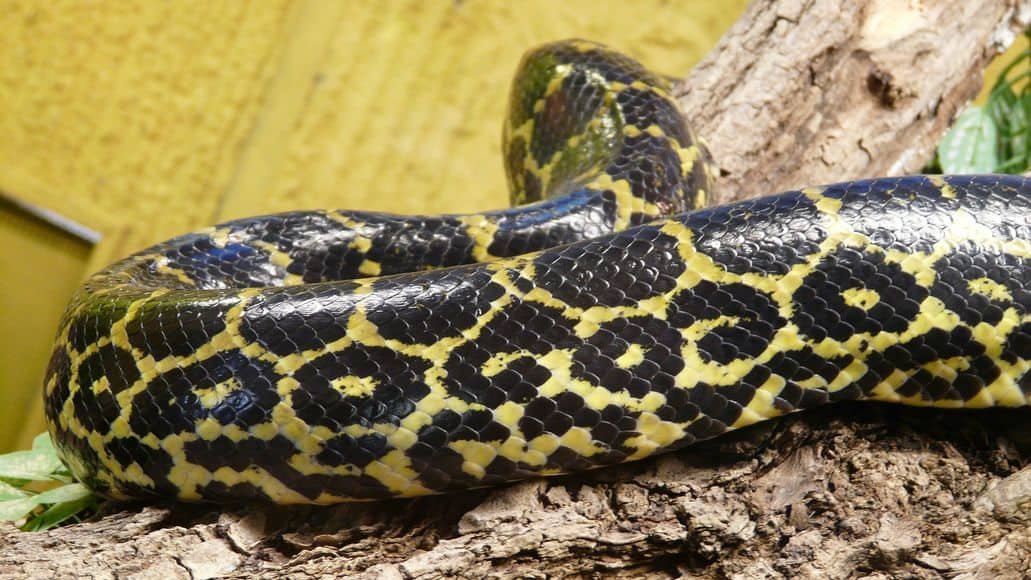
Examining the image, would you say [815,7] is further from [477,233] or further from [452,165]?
[452,165]

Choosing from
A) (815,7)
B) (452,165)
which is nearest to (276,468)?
(815,7)

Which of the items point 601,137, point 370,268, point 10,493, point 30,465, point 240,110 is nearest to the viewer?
point 10,493

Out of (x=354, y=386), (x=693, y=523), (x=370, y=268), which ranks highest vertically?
(x=370, y=268)

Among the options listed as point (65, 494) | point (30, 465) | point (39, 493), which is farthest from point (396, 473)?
point (30, 465)

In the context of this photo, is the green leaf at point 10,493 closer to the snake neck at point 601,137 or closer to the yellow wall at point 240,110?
the snake neck at point 601,137

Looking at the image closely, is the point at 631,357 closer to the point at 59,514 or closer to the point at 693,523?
the point at 693,523

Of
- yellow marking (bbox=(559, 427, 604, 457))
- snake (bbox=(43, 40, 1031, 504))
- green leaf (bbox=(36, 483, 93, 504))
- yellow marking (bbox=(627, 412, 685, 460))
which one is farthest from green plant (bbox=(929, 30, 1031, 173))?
green leaf (bbox=(36, 483, 93, 504))
